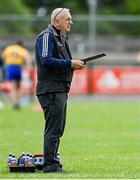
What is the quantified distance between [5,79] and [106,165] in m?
17.3

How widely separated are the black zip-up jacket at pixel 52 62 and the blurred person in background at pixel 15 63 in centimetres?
1566

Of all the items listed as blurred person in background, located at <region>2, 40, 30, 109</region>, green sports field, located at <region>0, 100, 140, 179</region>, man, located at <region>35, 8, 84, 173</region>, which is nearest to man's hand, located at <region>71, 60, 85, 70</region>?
man, located at <region>35, 8, 84, 173</region>

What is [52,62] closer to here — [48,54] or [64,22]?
[48,54]

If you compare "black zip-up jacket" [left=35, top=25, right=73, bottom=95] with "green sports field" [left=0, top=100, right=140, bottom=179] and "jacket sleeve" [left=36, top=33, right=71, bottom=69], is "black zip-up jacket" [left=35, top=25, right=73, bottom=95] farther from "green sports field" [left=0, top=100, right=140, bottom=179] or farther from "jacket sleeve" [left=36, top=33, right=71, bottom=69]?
"green sports field" [left=0, top=100, right=140, bottom=179]

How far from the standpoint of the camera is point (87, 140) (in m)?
15.9

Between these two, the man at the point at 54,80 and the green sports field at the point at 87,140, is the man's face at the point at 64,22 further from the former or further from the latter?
the green sports field at the point at 87,140

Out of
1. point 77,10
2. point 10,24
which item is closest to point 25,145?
point 10,24

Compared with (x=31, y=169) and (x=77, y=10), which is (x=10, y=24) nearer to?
(x=77, y=10)

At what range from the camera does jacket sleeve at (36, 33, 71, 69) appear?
34.4ft

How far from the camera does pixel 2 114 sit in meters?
23.7

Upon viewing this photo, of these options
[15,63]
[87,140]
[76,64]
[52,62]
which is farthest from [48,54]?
[15,63]

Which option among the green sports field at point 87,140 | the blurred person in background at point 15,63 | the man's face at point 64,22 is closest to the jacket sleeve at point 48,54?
the man's face at point 64,22

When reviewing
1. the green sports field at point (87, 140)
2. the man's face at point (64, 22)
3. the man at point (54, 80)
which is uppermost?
the man's face at point (64, 22)

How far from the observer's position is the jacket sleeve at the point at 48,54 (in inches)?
413
